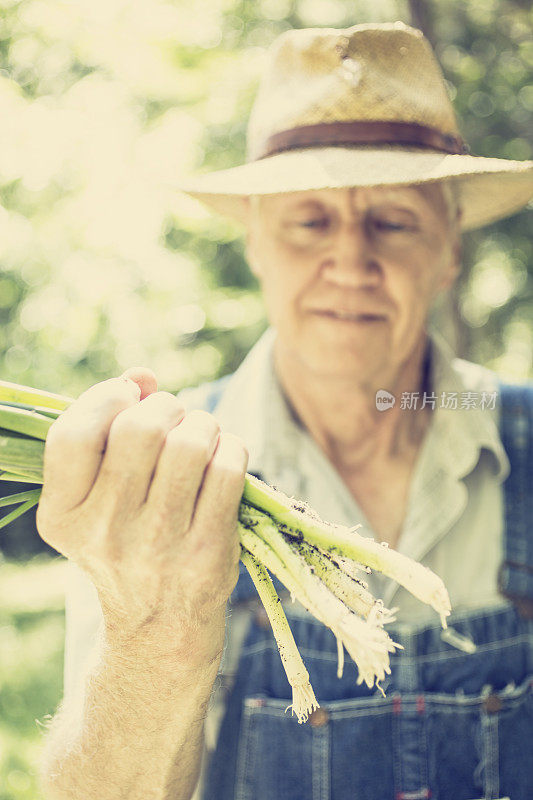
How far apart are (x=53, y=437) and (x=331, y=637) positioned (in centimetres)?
128

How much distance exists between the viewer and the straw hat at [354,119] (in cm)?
197

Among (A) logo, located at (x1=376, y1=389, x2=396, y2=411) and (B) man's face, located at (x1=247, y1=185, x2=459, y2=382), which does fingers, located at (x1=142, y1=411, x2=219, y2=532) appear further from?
(A) logo, located at (x1=376, y1=389, x2=396, y2=411)

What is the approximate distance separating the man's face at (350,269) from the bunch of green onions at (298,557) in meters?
1.01

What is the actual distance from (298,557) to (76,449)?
1.52ft

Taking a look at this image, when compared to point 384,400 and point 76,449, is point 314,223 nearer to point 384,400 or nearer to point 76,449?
point 384,400

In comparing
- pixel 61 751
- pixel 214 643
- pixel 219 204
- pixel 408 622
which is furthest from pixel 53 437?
pixel 219 204

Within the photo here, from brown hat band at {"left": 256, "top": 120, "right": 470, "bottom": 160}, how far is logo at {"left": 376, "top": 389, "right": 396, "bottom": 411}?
→ 84 centimetres

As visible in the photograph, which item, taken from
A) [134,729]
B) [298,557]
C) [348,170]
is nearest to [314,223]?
[348,170]

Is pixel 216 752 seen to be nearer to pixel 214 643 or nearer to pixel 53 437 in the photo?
pixel 214 643

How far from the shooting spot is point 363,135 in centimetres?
204

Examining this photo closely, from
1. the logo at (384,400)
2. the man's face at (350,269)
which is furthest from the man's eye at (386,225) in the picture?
the logo at (384,400)

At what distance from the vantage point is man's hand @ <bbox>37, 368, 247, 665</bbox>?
1104mm

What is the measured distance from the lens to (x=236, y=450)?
A: 3.89 feet

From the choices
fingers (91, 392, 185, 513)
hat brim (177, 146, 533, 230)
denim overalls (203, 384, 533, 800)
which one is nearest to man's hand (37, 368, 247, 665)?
fingers (91, 392, 185, 513)
